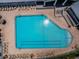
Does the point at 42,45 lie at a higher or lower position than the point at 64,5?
lower

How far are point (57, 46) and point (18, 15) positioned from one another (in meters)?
3.86

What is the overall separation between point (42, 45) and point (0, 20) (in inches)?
150

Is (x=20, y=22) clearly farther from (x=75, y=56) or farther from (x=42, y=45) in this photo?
(x=75, y=56)

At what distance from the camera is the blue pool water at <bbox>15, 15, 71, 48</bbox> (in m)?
22.6

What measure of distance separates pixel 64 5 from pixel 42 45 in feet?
11.5

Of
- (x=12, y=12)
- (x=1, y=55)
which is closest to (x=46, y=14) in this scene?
(x=12, y=12)

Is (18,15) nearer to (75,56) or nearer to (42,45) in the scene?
(42,45)

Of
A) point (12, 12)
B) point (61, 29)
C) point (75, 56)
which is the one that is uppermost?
point (12, 12)

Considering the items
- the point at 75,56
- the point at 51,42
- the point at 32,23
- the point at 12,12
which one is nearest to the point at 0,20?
the point at 12,12

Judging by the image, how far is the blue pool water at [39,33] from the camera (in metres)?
22.6

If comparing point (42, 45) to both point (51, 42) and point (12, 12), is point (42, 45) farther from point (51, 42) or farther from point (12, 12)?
point (12, 12)

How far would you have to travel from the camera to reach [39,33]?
2269cm

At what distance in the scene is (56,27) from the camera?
22.8m

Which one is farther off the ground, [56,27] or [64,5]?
[64,5]
